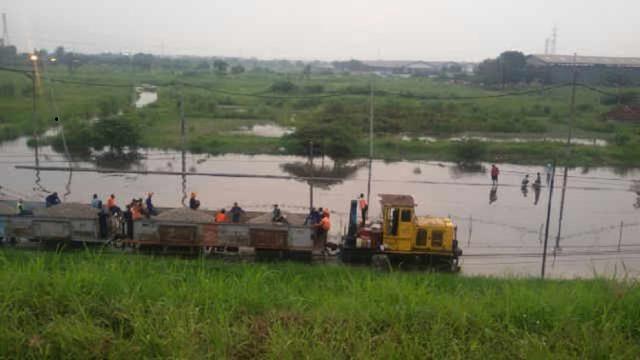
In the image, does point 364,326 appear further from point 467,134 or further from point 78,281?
point 467,134

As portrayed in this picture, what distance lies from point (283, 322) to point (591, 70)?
43169 millimetres

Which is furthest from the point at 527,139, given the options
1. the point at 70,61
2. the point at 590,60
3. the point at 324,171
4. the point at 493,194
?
the point at 70,61

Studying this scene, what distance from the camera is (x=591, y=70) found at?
41375 mm

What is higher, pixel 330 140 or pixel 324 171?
pixel 330 140

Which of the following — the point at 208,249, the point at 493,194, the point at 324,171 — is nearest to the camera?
the point at 208,249

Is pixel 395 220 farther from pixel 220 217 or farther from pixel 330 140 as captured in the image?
pixel 330 140

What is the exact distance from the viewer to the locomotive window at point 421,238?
11.9 meters

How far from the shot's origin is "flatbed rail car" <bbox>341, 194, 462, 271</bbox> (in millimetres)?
11805

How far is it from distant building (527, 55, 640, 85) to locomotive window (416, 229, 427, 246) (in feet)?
87.1

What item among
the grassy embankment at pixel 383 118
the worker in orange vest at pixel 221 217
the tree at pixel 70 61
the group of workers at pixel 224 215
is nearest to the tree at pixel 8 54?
the grassy embankment at pixel 383 118

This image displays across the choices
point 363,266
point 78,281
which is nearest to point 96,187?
point 363,266

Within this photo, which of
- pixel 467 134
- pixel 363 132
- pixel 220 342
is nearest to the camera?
pixel 220 342

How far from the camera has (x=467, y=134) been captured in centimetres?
3691

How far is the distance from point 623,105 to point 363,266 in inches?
1232
